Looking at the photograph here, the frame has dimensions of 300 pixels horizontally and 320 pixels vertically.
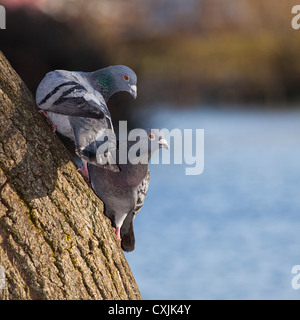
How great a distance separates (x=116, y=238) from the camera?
2021mm

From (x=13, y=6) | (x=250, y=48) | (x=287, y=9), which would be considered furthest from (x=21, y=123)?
(x=287, y=9)

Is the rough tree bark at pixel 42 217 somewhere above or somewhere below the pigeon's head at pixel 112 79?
below

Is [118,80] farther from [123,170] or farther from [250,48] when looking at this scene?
[250,48]

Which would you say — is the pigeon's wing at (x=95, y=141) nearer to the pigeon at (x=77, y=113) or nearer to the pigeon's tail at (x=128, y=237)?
the pigeon at (x=77, y=113)

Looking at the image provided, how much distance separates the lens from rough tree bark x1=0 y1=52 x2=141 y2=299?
5.80 ft

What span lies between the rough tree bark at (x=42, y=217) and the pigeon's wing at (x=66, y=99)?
5 cm

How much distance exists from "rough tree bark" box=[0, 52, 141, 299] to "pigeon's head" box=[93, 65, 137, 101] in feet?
1.31

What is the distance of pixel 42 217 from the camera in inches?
71.0

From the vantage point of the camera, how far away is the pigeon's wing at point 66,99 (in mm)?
1918
